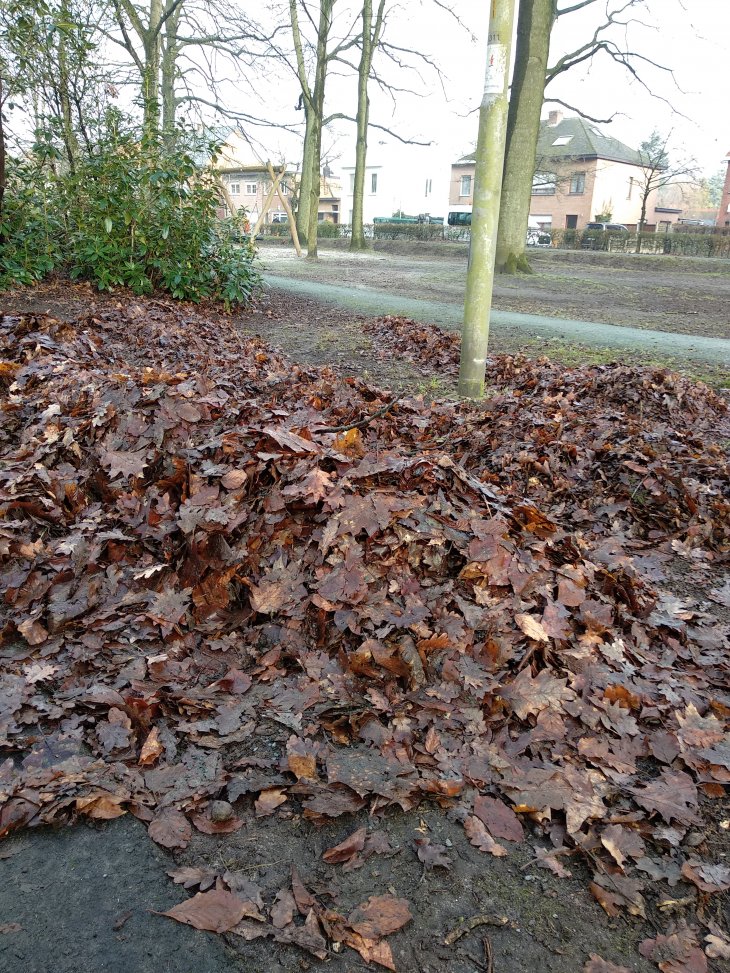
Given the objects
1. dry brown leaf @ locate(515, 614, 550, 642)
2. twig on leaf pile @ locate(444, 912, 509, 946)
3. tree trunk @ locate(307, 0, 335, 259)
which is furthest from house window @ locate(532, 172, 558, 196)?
twig on leaf pile @ locate(444, 912, 509, 946)

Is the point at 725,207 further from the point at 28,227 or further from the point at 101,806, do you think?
the point at 101,806

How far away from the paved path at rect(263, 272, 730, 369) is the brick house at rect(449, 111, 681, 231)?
40691 mm

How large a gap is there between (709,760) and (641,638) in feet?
2.11

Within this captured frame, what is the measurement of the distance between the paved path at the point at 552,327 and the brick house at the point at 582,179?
40691mm

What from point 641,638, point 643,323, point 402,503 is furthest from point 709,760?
point 643,323

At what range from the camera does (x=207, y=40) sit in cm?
2384

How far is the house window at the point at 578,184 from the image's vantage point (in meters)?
51.6

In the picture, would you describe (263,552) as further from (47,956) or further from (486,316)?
(486,316)

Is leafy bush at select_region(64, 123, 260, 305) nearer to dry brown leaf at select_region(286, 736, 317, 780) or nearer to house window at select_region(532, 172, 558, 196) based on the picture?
dry brown leaf at select_region(286, 736, 317, 780)

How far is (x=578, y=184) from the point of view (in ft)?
171

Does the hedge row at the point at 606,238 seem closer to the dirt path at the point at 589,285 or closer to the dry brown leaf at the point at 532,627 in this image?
the dirt path at the point at 589,285

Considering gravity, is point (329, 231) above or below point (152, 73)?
below

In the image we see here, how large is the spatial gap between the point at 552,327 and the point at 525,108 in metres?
9.02

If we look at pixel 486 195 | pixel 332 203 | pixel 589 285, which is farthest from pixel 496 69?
pixel 332 203
